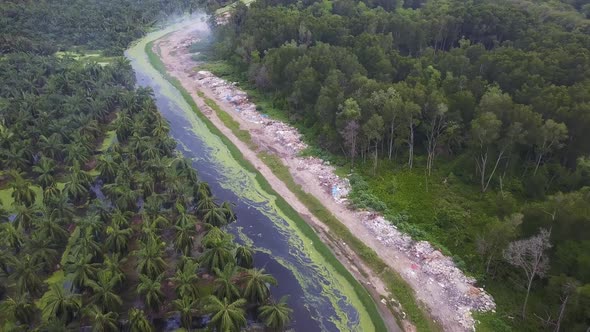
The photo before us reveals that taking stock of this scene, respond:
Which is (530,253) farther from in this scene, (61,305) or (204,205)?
(61,305)

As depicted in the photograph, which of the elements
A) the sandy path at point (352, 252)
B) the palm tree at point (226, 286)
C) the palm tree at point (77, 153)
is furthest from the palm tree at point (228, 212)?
the palm tree at point (77, 153)

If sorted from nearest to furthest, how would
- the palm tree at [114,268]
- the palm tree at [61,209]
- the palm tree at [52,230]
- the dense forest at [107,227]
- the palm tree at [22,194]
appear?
the dense forest at [107,227], the palm tree at [114,268], the palm tree at [52,230], the palm tree at [61,209], the palm tree at [22,194]

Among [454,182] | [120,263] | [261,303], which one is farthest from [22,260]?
[454,182]

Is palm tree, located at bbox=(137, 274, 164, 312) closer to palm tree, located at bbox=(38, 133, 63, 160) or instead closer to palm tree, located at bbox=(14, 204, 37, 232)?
palm tree, located at bbox=(14, 204, 37, 232)

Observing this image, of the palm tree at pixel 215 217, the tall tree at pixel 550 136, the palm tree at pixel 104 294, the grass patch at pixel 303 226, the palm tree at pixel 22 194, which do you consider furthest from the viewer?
the palm tree at pixel 22 194

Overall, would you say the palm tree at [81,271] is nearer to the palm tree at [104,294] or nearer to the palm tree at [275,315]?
the palm tree at [104,294]
